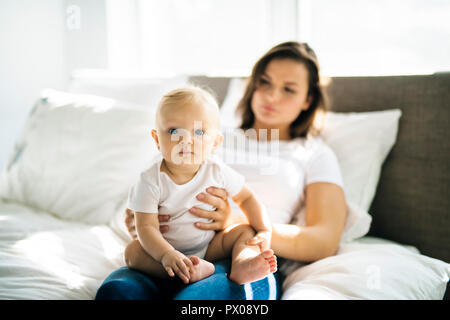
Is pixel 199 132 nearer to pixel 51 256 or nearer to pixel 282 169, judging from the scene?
pixel 282 169

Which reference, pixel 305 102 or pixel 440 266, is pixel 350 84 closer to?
pixel 305 102

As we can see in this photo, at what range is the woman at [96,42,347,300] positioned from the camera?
725 millimetres

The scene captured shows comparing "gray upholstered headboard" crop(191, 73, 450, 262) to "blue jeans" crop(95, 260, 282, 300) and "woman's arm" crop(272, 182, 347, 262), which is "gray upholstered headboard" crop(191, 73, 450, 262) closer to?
"woman's arm" crop(272, 182, 347, 262)

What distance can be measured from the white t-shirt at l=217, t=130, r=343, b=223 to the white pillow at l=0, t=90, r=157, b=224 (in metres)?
0.37

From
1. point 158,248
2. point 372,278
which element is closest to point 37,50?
point 158,248

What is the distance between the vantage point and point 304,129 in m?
1.24

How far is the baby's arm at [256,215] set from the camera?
806 mm

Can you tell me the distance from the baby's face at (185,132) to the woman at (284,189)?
108 mm

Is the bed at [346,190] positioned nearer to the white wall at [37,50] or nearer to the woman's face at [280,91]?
the woman's face at [280,91]

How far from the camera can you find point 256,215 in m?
0.84

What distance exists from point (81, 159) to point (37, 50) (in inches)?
52.5
